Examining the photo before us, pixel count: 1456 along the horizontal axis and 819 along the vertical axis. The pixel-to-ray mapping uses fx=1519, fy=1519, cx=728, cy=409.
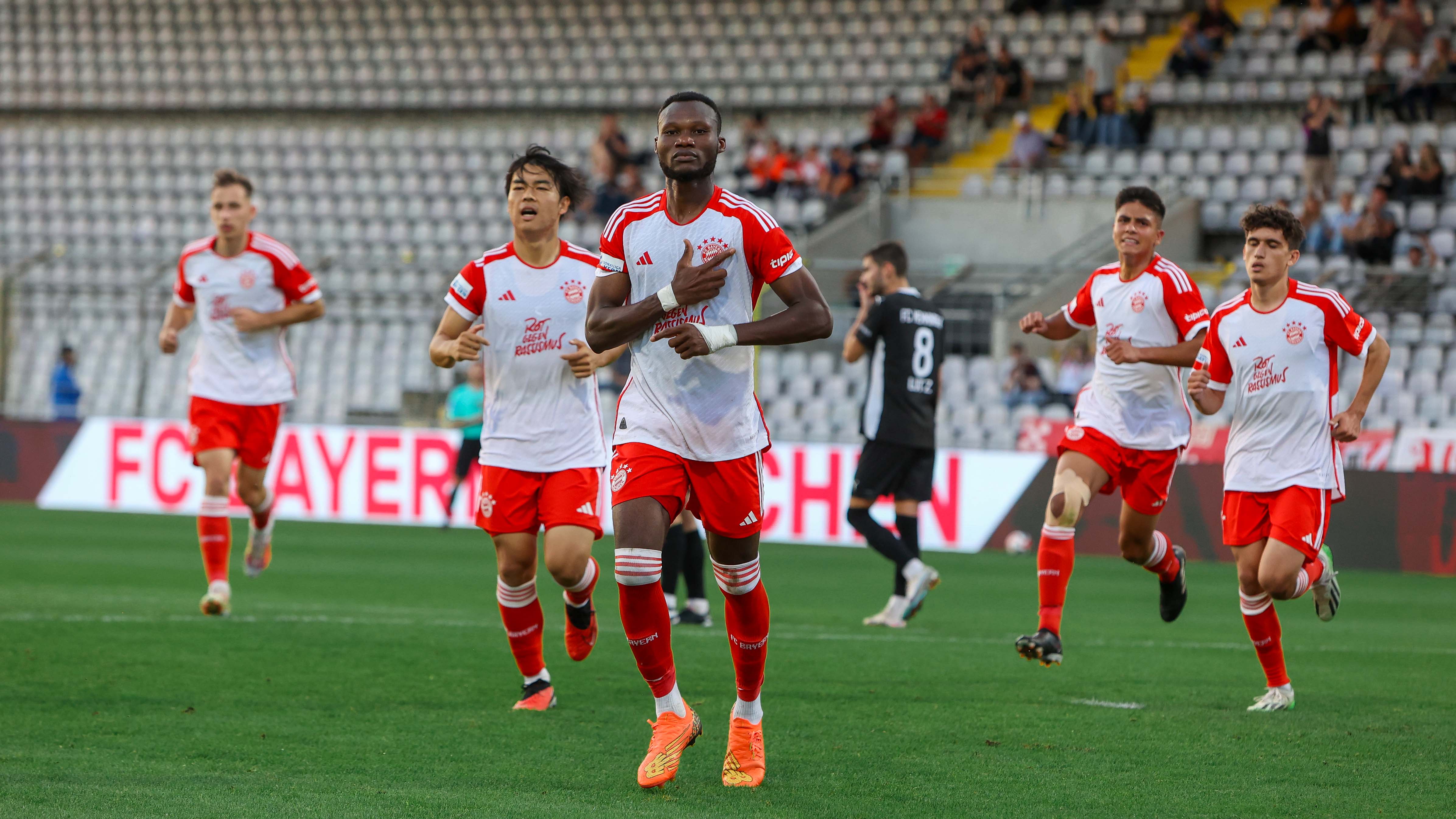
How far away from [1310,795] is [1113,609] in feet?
19.7

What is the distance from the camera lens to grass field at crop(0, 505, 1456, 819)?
4.70 meters

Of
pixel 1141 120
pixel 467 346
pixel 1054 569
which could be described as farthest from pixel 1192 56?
pixel 467 346

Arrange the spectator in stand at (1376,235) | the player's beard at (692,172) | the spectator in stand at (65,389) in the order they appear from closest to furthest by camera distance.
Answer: the player's beard at (692,172), the spectator in stand at (1376,235), the spectator in stand at (65,389)

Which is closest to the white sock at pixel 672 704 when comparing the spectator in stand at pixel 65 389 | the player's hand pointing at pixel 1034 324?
the player's hand pointing at pixel 1034 324

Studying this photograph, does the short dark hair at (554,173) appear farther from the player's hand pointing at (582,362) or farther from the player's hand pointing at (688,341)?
the player's hand pointing at (688,341)

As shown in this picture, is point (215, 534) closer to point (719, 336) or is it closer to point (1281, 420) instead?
point (719, 336)

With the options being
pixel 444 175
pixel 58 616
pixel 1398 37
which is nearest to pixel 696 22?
pixel 444 175

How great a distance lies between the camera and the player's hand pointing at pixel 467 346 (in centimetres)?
600

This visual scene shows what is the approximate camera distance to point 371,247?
80.0 feet

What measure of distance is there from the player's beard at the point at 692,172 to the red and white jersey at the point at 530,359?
1.50m

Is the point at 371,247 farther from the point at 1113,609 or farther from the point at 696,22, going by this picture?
the point at 1113,609

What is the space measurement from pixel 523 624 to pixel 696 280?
2160 millimetres

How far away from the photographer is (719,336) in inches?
182

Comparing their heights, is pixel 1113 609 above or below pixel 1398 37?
below
